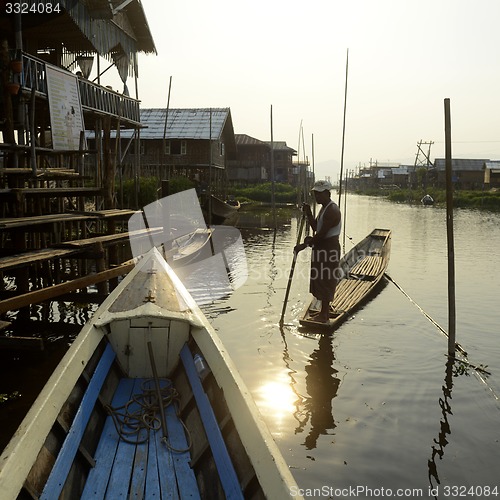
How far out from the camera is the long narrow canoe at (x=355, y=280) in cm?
750

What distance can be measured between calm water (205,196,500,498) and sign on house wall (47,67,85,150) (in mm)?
Answer: 5448

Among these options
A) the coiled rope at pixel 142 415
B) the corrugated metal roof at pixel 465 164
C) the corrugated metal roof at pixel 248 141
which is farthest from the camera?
the corrugated metal roof at pixel 465 164

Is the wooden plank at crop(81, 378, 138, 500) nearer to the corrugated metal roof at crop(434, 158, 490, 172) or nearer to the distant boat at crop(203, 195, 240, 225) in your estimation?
the distant boat at crop(203, 195, 240, 225)

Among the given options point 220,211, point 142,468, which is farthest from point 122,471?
point 220,211

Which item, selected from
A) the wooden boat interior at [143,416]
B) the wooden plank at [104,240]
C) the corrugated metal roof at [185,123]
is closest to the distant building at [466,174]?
the corrugated metal roof at [185,123]

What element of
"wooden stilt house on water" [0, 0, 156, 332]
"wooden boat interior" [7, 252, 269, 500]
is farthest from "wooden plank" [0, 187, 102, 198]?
"wooden boat interior" [7, 252, 269, 500]

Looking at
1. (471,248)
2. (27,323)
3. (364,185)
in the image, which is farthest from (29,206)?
(364,185)

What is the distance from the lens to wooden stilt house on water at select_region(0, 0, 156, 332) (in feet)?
24.0

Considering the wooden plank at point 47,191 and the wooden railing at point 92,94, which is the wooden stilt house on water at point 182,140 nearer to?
the wooden railing at point 92,94

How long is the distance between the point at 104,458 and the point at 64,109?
974cm

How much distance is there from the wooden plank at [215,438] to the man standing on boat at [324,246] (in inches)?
132

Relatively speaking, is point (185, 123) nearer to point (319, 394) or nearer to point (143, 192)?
point (143, 192)

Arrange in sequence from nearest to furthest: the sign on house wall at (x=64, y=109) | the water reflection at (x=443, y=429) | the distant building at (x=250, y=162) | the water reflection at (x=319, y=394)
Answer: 1. the water reflection at (x=443, y=429)
2. the water reflection at (x=319, y=394)
3. the sign on house wall at (x=64, y=109)
4. the distant building at (x=250, y=162)

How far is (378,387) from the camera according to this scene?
5855 mm
